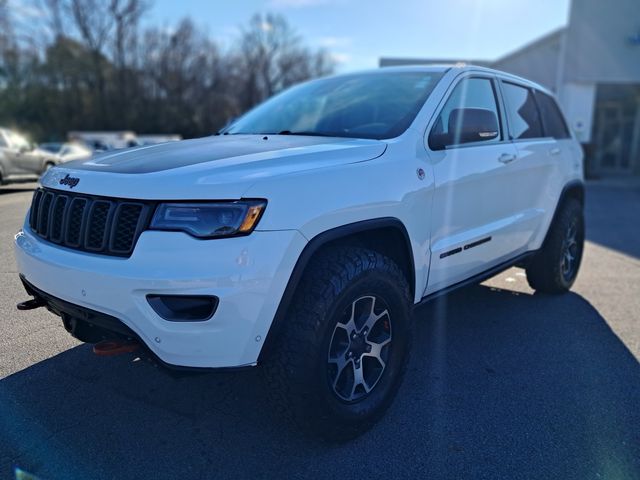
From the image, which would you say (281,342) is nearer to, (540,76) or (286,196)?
(286,196)

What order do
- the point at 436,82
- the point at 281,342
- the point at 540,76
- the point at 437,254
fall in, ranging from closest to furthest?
the point at 281,342
the point at 437,254
the point at 436,82
the point at 540,76

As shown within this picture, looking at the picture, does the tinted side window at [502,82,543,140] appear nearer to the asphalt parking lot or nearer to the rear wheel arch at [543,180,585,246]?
the rear wheel arch at [543,180,585,246]

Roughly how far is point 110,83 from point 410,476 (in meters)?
53.1

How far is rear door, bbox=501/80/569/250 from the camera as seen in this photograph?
158 inches

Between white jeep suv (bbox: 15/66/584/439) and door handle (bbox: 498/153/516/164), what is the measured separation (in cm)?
3

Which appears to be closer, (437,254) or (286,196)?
(286,196)

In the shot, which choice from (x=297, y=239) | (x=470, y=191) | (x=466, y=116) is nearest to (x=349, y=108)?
(x=466, y=116)

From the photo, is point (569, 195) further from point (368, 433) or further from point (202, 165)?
point (202, 165)

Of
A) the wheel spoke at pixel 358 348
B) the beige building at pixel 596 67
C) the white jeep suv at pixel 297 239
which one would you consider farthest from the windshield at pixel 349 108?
the beige building at pixel 596 67

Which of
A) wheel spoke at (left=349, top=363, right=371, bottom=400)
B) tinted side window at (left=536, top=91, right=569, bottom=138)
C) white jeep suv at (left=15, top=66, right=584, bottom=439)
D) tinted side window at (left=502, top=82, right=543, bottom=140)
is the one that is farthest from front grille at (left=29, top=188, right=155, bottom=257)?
tinted side window at (left=536, top=91, right=569, bottom=138)

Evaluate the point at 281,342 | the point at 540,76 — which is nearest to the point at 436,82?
the point at 281,342

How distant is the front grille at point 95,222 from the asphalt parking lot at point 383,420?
657 mm

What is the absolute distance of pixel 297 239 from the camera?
7.22 feet

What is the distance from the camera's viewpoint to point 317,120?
11.7 ft
